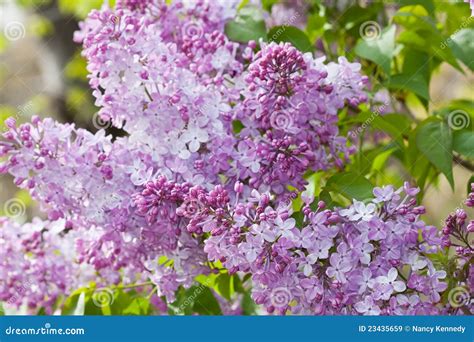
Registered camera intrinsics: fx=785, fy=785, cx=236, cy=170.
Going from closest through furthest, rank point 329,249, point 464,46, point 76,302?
point 329,249
point 464,46
point 76,302

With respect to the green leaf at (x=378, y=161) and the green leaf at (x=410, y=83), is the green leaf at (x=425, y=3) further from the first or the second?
the green leaf at (x=378, y=161)

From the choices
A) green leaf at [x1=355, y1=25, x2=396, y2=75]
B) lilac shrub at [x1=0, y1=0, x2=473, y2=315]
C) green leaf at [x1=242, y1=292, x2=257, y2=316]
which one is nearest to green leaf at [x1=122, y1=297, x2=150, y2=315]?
lilac shrub at [x1=0, y1=0, x2=473, y2=315]

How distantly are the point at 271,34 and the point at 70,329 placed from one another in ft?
2.49

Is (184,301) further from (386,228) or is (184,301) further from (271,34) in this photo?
(271,34)

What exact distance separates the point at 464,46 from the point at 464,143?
0.60 feet

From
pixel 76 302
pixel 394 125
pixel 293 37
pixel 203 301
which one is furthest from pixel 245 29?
pixel 76 302

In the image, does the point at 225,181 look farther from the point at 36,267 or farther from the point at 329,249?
the point at 36,267

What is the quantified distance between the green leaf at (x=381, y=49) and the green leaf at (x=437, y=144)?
→ 0.17 meters

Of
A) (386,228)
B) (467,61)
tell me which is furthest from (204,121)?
(467,61)

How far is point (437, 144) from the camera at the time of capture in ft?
4.99

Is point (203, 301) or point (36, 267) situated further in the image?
point (36, 267)

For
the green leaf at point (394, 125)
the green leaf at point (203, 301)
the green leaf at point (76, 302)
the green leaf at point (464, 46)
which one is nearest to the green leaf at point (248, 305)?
the green leaf at point (203, 301)

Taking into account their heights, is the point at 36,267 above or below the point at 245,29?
below

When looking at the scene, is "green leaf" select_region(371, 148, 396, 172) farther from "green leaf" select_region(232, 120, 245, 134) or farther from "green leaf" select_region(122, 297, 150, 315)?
"green leaf" select_region(122, 297, 150, 315)
